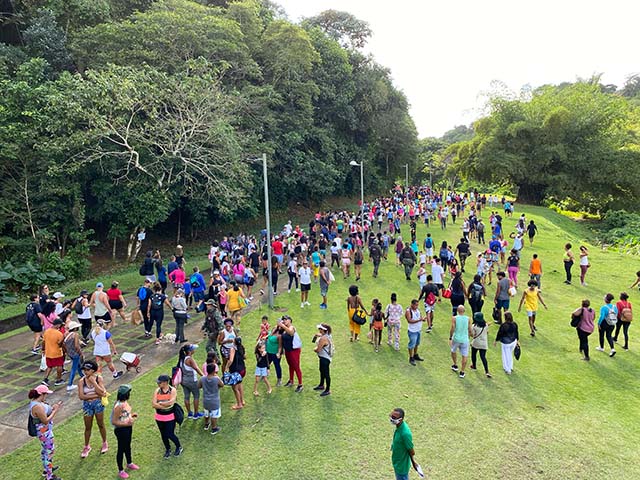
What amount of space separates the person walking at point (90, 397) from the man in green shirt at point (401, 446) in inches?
169

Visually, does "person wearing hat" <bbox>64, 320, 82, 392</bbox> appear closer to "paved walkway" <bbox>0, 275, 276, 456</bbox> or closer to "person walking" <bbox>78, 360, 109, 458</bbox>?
"paved walkway" <bbox>0, 275, 276, 456</bbox>

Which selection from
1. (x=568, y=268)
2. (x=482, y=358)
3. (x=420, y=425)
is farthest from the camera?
(x=568, y=268)

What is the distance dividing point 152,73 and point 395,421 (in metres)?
17.5

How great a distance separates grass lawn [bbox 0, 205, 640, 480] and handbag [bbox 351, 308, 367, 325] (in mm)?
705

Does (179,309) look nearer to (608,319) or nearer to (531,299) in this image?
(531,299)

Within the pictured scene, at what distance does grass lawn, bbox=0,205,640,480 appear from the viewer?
20.1 feet

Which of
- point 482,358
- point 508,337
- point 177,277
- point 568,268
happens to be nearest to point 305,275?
point 177,277

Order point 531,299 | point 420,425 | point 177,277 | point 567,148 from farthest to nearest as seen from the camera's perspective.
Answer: point 567,148 < point 177,277 < point 531,299 < point 420,425

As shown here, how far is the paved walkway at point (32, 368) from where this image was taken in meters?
7.24

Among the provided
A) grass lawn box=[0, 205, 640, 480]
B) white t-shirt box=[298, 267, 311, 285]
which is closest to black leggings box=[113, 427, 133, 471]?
grass lawn box=[0, 205, 640, 480]

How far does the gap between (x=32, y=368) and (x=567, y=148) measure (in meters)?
38.9

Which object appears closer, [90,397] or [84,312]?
[90,397]

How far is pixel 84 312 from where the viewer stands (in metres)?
10.1

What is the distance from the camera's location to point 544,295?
14.0 meters
